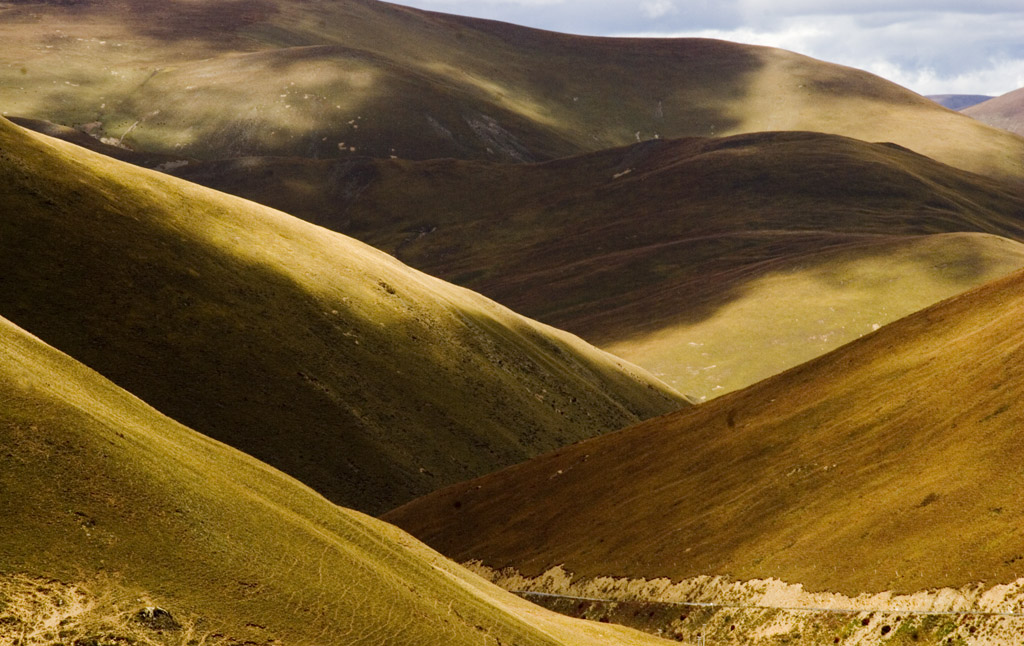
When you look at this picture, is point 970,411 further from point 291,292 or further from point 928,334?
point 291,292

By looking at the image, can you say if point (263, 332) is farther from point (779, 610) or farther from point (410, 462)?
point (779, 610)

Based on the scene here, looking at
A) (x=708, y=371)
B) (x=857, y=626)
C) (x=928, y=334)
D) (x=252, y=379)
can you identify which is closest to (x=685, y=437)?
(x=928, y=334)

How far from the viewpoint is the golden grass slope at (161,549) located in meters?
21.8

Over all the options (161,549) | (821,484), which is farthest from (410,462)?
(161,549)

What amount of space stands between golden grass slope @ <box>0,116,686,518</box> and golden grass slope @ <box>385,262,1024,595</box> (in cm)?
1512

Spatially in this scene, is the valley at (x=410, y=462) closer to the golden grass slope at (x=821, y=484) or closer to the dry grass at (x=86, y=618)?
the dry grass at (x=86, y=618)

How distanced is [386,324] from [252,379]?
16843 millimetres

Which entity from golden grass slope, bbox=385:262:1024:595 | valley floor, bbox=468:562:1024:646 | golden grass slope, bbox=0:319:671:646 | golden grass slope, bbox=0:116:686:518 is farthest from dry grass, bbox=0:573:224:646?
golden grass slope, bbox=0:116:686:518

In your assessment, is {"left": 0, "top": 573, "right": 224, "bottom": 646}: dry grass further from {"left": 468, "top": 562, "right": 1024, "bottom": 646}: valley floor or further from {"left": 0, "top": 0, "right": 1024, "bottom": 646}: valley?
{"left": 468, "top": 562, "right": 1024, "bottom": 646}: valley floor

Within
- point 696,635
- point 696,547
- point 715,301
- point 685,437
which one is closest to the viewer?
point 696,635

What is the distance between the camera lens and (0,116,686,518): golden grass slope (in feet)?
228

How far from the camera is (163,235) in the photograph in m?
79.4

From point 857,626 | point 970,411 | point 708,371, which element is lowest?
point 708,371

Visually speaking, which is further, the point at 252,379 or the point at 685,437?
the point at 252,379
